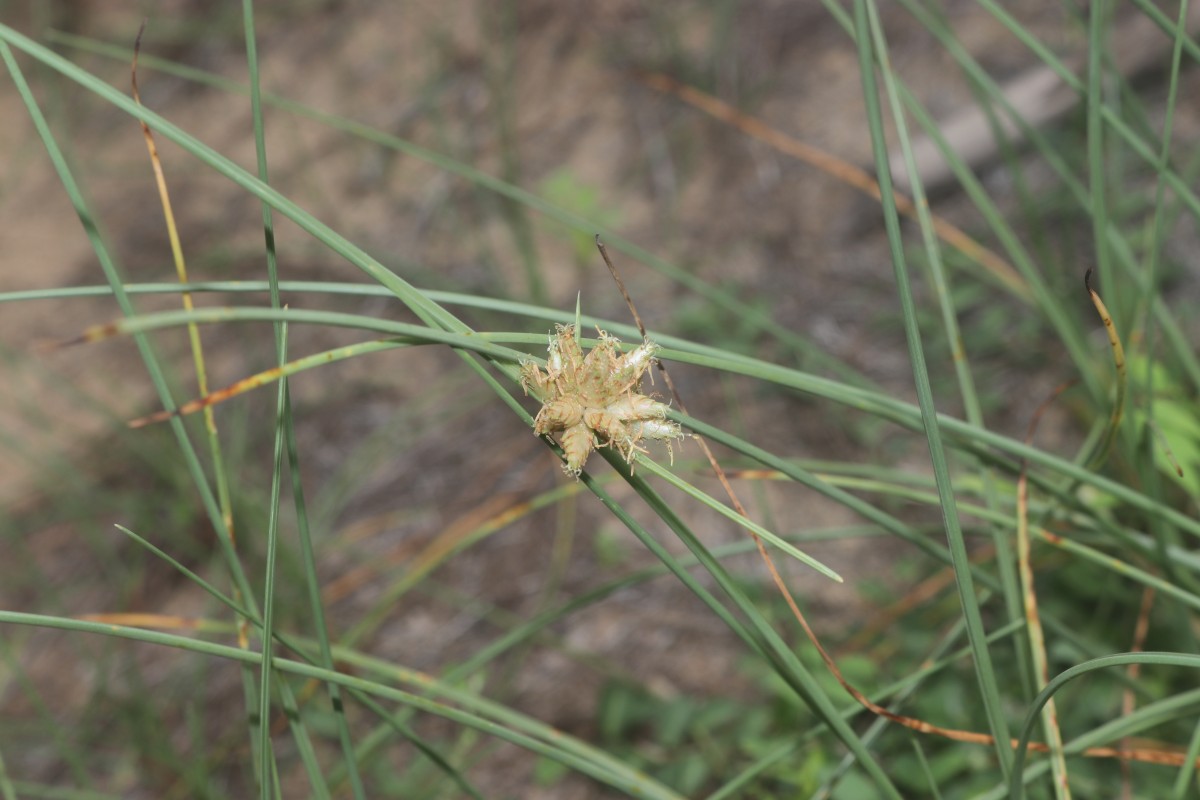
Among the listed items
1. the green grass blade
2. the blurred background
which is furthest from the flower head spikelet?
the blurred background

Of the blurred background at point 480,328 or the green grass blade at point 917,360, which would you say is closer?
the green grass blade at point 917,360

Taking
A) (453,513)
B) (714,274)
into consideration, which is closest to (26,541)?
(453,513)

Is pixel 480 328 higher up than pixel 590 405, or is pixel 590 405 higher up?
pixel 480 328

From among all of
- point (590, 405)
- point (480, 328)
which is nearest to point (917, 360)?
point (590, 405)

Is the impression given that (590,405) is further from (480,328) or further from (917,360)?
(480,328)

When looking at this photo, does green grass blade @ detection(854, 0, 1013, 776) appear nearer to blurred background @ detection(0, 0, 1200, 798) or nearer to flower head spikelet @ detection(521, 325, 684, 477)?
flower head spikelet @ detection(521, 325, 684, 477)

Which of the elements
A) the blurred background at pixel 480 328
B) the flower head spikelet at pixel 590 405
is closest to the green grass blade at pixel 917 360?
the flower head spikelet at pixel 590 405

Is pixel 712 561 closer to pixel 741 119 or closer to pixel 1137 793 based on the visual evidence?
pixel 1137 793

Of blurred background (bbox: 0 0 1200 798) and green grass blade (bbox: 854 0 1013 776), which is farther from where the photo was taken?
blurred background (bbox: 0 0 1200 798)

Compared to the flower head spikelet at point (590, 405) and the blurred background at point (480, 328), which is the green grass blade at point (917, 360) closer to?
the flower head spikelet at point (590, 405)

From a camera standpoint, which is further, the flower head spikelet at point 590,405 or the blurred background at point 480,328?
the blurred background at point 480,328

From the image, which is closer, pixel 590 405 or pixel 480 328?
pixel 590 405
